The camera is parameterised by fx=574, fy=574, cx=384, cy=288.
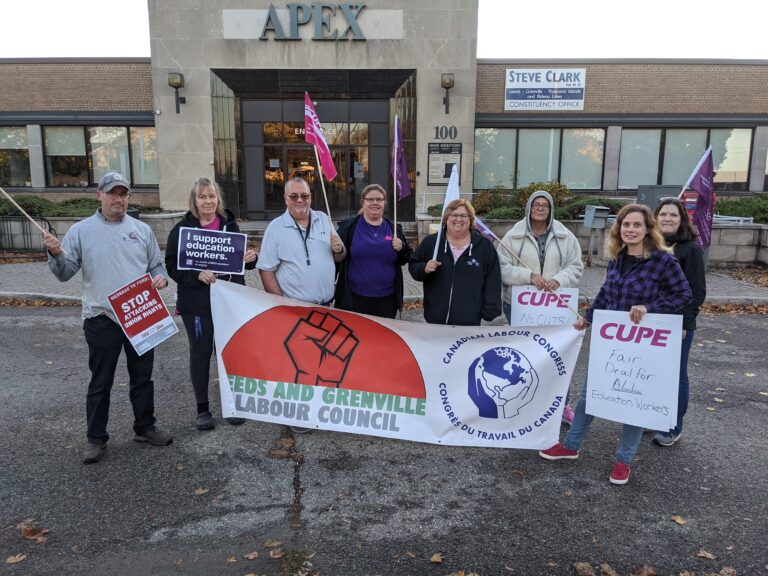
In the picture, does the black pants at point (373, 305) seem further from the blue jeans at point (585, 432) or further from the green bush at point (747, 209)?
the green bush at point (747, 209)

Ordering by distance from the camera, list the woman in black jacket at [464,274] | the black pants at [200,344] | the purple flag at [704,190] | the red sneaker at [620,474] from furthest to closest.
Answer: the purple flag at [704,190], the black pants at [200,344], the woman in black jacket at [464,274], the red sneaker at [620,474]

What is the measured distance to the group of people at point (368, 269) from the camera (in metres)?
4.15

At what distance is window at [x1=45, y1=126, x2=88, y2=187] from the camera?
70.0ft

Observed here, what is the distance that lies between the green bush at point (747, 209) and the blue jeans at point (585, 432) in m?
13.9

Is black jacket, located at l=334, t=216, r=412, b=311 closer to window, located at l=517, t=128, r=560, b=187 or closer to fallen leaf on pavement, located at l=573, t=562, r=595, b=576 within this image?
fallen leaf on pavement, located at l=573, t=562, r=595, b=576

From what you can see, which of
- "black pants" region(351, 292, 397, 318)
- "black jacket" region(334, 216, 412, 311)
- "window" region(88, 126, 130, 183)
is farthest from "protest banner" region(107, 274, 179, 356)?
"window" region(88, 126, 130, 183)

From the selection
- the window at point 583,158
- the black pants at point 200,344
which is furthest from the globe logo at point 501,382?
the window at point 583,158

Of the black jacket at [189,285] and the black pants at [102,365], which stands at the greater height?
the black jacket at [189,285]

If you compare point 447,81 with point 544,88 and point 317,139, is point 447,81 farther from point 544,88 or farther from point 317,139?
point 317,139

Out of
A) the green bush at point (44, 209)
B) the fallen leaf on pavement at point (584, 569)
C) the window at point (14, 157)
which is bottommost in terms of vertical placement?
the fallen leaf on pavement at point (584, 569)

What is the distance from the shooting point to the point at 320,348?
4809mm

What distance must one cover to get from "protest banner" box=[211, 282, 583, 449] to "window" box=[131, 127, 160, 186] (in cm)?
1840

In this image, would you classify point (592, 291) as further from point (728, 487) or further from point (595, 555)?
point (595, 555)

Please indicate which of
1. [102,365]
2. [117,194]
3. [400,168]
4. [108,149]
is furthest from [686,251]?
[108,149]
